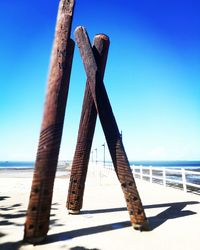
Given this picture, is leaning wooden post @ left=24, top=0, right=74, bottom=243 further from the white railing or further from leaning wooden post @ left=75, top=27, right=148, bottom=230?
the white railing

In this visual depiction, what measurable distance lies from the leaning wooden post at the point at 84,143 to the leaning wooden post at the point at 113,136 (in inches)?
20.0

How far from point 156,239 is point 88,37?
4.14m

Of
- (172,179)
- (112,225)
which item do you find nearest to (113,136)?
(112,225)

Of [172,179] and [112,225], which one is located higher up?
[172,179]

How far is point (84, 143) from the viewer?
6059 millimetres

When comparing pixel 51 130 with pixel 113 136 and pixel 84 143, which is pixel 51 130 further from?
pixel 84 143

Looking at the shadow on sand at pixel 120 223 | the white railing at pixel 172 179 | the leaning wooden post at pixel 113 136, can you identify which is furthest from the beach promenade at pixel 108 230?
the white railing at pixel 172 179

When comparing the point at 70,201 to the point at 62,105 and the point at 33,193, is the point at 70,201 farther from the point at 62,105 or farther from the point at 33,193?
the point at 62,105

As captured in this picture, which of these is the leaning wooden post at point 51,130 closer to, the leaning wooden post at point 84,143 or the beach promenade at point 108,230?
the beach promenade at point 108,230

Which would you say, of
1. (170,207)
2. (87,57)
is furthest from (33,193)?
(170,207)

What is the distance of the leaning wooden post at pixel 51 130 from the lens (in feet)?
13.3

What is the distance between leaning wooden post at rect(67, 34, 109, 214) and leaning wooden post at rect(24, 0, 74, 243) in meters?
1.35

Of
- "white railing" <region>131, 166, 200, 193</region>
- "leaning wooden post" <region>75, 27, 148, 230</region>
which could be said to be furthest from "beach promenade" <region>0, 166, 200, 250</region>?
"white railing" <region>131, 166, 200, 193</region>

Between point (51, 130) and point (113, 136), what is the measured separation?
130 centimetres
